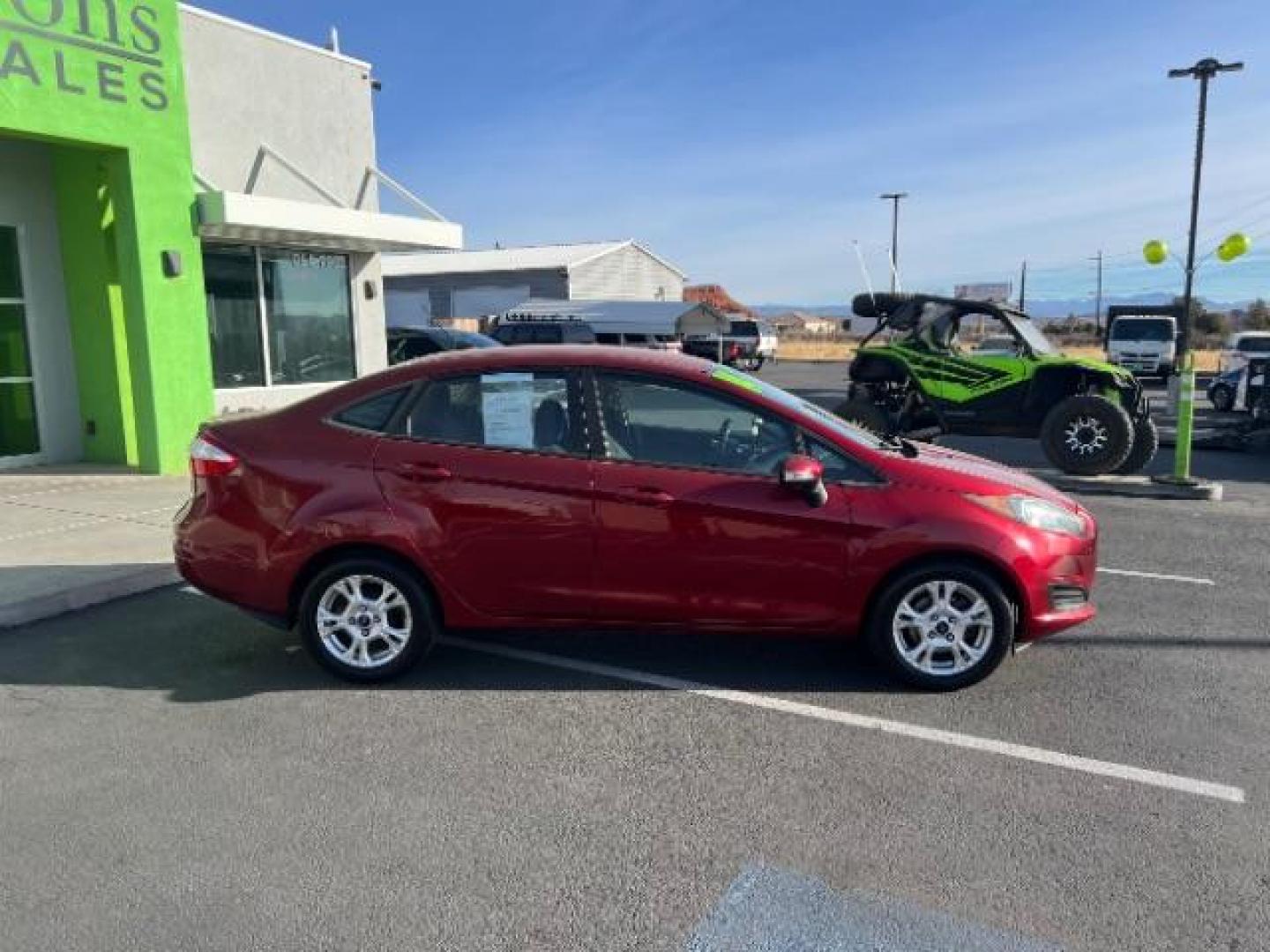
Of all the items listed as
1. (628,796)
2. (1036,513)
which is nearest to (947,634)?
(1036,513)

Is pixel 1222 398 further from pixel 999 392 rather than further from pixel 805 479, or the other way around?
pixel 805 479

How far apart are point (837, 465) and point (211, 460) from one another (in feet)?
9.90

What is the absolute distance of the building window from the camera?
36.6ft

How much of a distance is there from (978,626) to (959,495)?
0.62 meters

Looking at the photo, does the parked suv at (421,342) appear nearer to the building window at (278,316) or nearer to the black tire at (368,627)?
the building window at (278,316)

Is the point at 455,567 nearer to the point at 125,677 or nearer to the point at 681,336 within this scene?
the point at 125,677

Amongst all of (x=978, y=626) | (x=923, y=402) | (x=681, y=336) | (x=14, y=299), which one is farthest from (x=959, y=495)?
(x=681, y=336)

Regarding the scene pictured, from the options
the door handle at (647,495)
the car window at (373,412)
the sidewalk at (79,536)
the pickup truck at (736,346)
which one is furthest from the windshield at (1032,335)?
the pickup truck at (736,346)

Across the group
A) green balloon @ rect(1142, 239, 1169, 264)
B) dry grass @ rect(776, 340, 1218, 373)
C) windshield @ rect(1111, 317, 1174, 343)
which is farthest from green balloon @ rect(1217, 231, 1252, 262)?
dry grass @ rect(776, 340, 1218, 373)

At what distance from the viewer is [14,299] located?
9711 millimetres

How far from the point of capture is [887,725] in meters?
4.12

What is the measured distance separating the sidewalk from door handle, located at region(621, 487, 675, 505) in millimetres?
3640

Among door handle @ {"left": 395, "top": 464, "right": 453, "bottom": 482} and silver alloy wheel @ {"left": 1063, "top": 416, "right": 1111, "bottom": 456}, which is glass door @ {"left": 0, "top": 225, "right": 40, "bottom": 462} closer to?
door handle @ {"left": 395, "top": 464, "right": 453, "bottom": 482}

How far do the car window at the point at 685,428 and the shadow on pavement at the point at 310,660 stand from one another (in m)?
0.85
